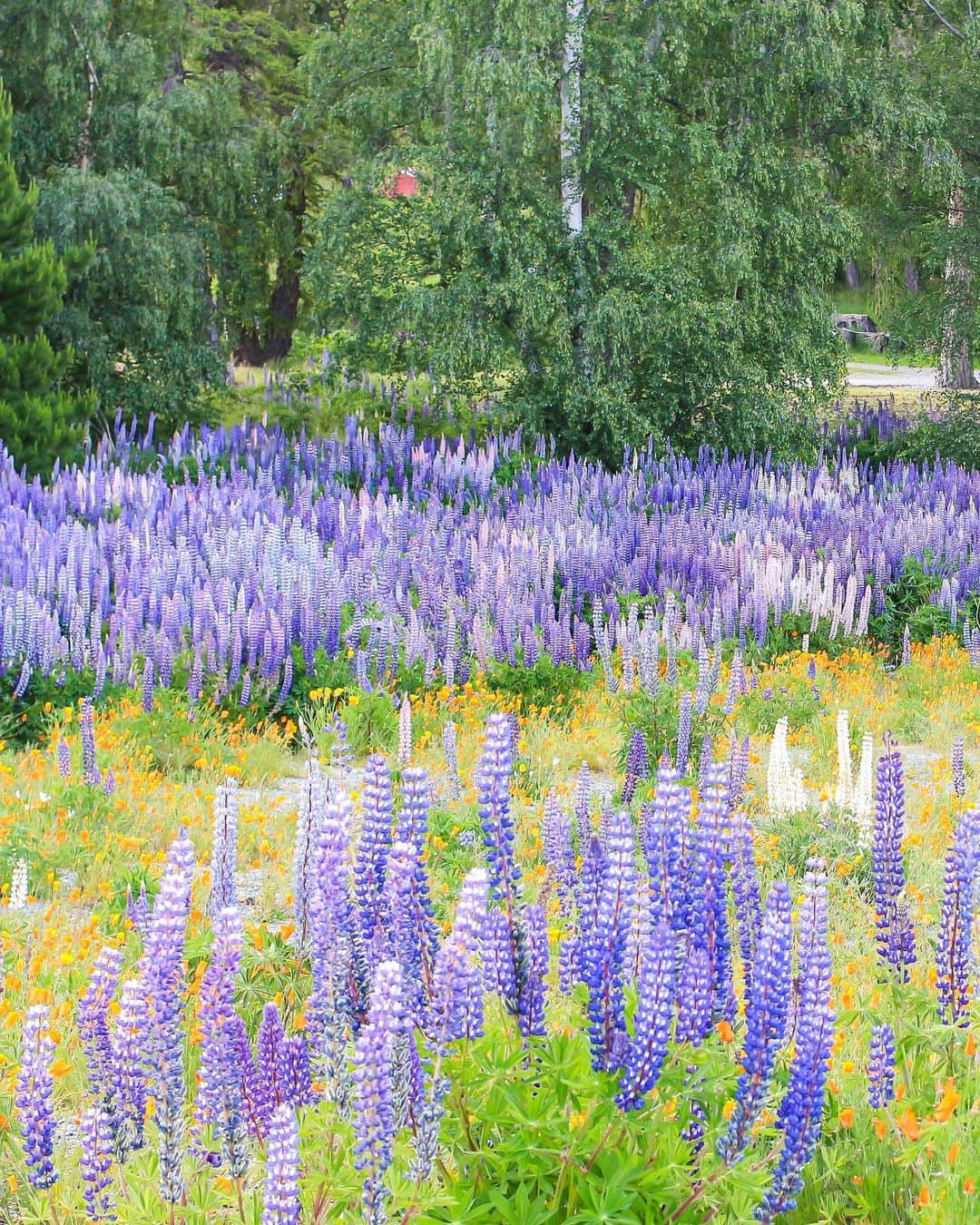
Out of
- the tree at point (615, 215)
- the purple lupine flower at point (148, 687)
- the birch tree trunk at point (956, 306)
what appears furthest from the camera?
the birch tree trunk at point (956, 306)

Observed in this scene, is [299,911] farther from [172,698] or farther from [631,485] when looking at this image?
[631,485]

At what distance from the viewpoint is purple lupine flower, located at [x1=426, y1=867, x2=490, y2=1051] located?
2.34 metres

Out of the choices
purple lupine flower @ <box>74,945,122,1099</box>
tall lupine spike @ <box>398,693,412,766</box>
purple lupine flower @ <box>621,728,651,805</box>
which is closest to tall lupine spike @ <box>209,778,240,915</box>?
purple lupine flower @ <box>74,945,122,1099</box>

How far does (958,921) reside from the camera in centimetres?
304

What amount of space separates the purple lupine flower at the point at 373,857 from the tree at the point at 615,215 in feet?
42.3

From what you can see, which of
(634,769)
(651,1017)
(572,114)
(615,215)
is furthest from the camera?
(615,215)

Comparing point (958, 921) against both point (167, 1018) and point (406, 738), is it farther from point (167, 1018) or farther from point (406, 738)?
point (406, 738)

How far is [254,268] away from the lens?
2233 centimetres

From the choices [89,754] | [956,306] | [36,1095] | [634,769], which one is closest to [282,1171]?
[36,1095]

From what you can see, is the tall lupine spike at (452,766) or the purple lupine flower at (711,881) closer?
the purple lupine flower at (711,881)

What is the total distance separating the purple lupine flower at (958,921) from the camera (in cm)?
296

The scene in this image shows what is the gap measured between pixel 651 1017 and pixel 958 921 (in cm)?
94

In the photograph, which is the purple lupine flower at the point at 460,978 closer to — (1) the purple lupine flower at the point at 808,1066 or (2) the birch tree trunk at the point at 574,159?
(1) the purple lupine flower at the point at 808,1066

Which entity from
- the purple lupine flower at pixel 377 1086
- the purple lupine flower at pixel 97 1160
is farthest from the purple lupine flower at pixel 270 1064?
the purple lupine flower at pixel 377 1086
